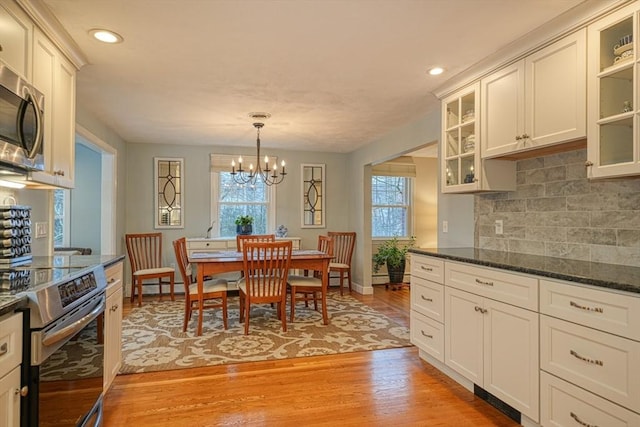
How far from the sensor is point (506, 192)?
2947mm

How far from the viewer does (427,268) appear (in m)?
2.91

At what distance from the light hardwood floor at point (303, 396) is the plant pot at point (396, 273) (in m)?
3.13

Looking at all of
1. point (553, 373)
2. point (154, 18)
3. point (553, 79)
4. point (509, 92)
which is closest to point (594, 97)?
point (553, 79)

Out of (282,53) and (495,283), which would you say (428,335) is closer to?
(495,283)

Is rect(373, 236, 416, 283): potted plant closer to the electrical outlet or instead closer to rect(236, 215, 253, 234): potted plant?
rect(236, 215, 253, 234): potted plant

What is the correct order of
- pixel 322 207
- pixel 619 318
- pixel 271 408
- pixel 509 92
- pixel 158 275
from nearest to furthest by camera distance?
pixel 619 318, pixel 271 408, pixel 509 92, pixel 158 275, pixel 322 207

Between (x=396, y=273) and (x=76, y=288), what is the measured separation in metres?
5.15

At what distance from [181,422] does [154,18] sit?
2268mm

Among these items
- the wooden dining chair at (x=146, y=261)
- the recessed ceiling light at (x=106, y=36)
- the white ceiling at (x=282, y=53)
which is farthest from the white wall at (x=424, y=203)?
the recessed ceiling light at (x=106, y=36)

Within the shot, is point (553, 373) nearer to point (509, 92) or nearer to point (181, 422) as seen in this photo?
point (509, 92)

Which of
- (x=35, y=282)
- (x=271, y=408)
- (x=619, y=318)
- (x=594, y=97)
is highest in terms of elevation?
(x=594, y=97)

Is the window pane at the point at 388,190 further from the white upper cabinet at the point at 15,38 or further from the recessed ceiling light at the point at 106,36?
the white upper cabinet at the point at 15,38

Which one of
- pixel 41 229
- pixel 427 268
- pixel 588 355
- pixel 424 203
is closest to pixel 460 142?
pixel 427 268

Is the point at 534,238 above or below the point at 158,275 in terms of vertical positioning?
above
